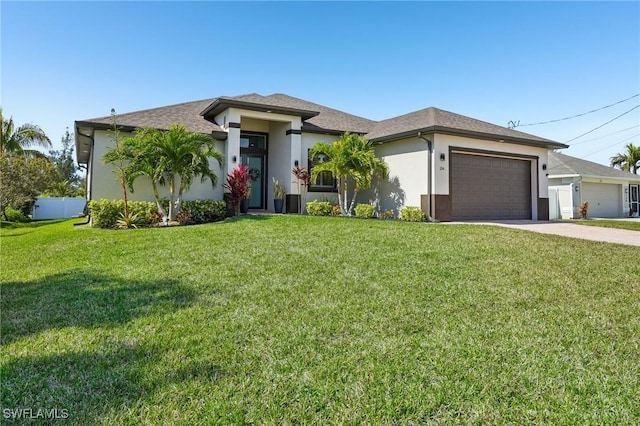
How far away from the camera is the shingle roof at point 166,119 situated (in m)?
12.4

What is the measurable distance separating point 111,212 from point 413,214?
9.88 m

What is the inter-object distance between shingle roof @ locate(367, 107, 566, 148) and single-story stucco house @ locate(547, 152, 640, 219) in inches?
328

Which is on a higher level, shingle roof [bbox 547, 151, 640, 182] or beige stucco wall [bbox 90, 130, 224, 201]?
shingle roof [bbox 547, 151, 640, 182]

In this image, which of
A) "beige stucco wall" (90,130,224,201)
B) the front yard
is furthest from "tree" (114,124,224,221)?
the front yard

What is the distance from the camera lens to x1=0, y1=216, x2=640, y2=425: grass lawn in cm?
236

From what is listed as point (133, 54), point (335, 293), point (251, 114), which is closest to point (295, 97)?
point (251, 114)

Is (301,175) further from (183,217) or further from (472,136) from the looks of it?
(472,136)

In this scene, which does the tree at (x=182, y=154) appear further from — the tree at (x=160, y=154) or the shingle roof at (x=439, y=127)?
the shingle roof at (x=439, y=127)

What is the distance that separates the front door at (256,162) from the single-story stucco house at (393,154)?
4cm

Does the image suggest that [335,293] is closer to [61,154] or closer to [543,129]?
[543,129]

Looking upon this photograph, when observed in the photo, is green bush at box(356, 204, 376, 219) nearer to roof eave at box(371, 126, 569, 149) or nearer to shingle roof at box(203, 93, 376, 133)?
roof eave at box(371, 126, 569, 149)

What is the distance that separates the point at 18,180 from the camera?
18.6 metres

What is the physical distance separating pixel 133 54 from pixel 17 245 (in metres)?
6.68

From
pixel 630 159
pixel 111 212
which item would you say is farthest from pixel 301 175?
pixel 630 159
